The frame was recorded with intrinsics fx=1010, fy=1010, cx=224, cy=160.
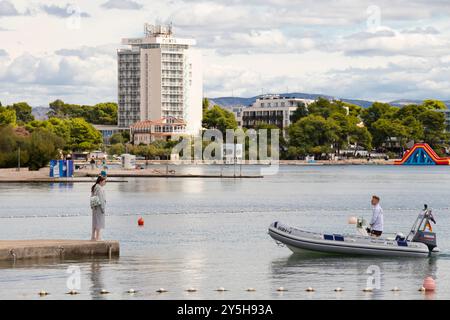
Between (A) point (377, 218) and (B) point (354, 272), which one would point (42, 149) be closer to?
(A) point (377, 218)

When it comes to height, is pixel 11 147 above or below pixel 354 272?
above

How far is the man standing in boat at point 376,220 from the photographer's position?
1497 inches

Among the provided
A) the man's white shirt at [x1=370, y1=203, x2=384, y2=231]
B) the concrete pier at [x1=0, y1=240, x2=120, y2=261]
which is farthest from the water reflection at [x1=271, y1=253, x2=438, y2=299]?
the concrete pier at [x1=0, y1=240, x2=120, y2=261]

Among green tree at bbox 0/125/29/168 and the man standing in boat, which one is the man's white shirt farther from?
green tree at bbox 0/125/29/168

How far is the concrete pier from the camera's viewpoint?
34.7 metres

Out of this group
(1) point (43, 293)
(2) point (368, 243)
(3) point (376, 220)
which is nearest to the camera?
(1) point (43, 293)

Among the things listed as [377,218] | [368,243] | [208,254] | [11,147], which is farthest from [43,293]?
[11,147]

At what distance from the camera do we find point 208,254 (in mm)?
41781

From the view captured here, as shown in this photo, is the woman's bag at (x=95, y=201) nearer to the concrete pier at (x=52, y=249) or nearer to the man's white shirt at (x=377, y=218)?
the concrete pier at (x=52, y=249)

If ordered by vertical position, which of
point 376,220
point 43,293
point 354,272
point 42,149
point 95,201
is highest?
point 42,149

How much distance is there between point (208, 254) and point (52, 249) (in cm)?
841

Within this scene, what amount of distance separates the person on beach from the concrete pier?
0.52 m

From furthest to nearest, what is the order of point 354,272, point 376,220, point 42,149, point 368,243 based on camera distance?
1. point 42,149
2. point 376,220
3. point 368,243
4. point 354,272
